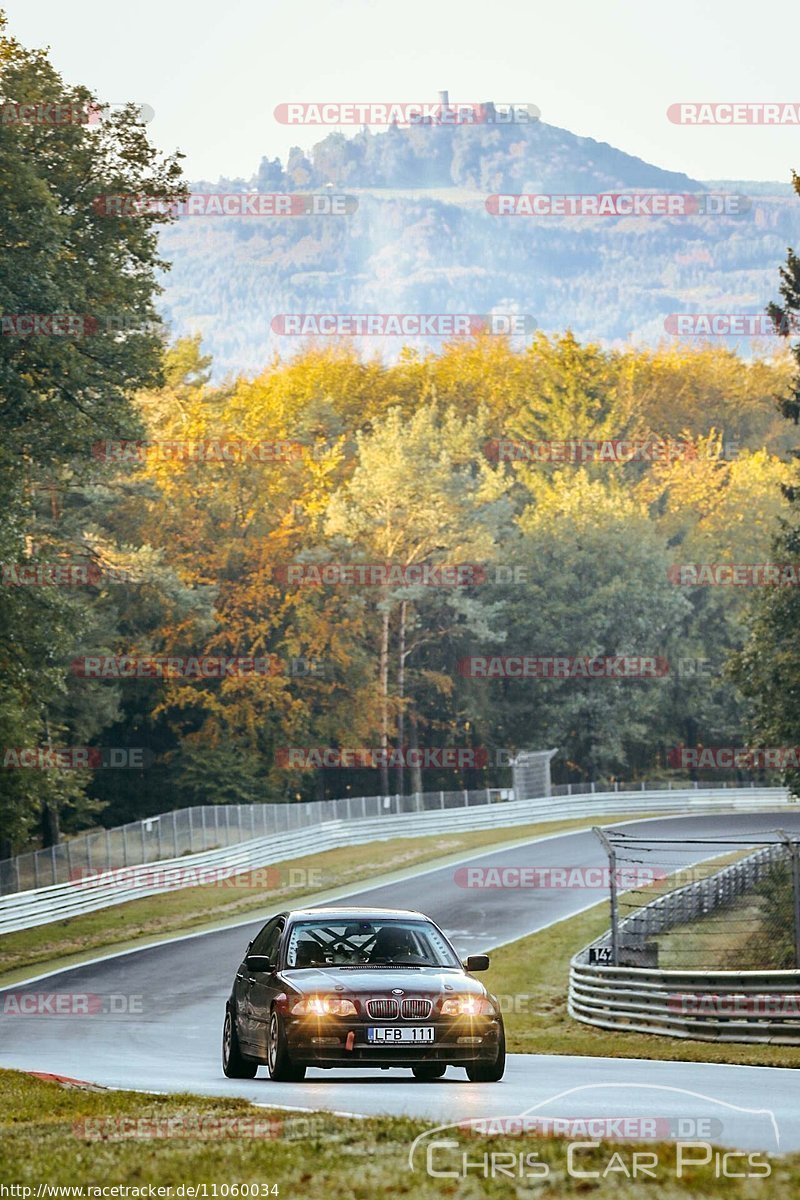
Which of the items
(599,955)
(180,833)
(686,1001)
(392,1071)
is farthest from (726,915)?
(392,1071)

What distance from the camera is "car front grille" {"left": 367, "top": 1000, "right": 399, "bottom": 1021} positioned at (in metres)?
14.4

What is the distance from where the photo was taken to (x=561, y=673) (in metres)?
85.2

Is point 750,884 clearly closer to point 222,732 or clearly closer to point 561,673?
point 222,732

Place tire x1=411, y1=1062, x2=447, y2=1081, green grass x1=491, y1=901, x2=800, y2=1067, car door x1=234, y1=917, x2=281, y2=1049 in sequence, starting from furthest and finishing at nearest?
green grass x1=491, y1=901, x2=800, y2=1067 < car door x1=234, y1=917, x2=281, y2=1049 < tire x1=411, y1=1062, x2=447, y2=1081

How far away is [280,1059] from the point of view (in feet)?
48.4

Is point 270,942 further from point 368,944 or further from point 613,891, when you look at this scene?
point 613,891

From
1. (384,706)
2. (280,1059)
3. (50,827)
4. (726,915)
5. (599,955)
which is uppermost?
(384,706)

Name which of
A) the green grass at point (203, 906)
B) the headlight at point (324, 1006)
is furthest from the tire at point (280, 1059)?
the green grass at point (203, 906)

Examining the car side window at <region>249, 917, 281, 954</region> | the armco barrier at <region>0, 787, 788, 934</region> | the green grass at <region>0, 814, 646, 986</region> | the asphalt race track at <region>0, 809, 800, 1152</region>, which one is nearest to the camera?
the asphalt race track at <region>0, 809, 800, 1152</region>

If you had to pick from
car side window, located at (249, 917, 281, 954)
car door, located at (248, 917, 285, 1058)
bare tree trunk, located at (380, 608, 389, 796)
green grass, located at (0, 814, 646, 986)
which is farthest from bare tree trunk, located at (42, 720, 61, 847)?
car door, located at (248, 917, 285, 1058)

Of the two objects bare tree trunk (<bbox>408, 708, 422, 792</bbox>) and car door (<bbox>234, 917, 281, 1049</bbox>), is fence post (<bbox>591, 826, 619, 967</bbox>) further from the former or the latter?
bare tree trunk (<bbox>408, 708, 422, 792</bbox>)

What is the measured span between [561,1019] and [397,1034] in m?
14.5

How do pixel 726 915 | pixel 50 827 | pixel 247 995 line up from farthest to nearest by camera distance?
pixel 50 827 → pixel 726 915 → pixel 247 995

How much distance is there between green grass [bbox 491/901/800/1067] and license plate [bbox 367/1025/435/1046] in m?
4.92
